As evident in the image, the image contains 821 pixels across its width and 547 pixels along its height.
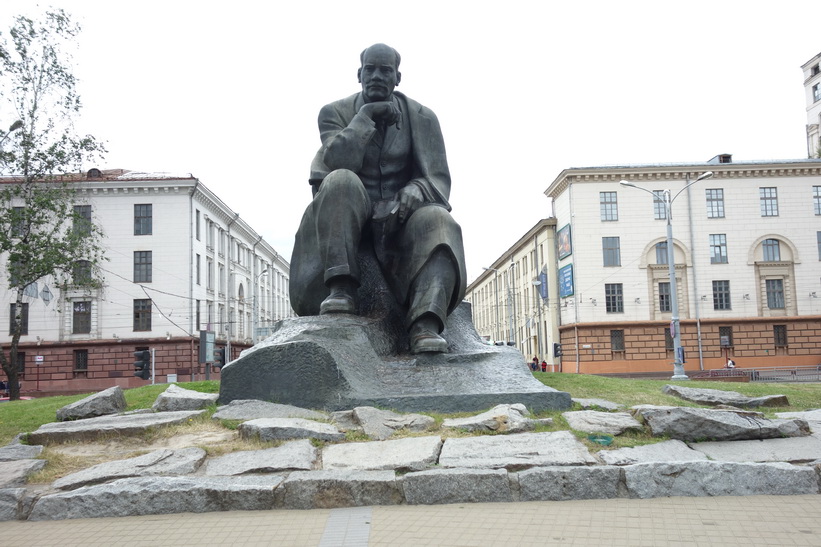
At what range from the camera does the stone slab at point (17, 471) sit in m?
3.93

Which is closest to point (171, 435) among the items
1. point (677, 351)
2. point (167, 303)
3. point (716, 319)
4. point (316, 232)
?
point (316, 232)

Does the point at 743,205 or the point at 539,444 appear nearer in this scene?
the point at 539,444

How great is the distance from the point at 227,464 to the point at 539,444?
172 centimetres

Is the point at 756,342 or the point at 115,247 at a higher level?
the point at 115,247

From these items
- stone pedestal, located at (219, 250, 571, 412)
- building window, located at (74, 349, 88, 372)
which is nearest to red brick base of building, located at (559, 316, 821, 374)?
building window, located at (74, 349, 88, 372)

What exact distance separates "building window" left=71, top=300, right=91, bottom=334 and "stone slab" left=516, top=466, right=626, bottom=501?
126 ft

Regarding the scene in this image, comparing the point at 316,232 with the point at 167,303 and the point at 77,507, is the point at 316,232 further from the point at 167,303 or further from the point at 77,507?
the point at 167,303

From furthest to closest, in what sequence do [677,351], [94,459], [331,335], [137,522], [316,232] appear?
[677,351] < [316,232] < [331,335] < [94,459] < [137,522]

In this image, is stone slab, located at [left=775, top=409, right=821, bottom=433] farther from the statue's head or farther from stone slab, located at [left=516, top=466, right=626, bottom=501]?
the statue's head

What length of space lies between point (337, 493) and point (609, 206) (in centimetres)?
4041

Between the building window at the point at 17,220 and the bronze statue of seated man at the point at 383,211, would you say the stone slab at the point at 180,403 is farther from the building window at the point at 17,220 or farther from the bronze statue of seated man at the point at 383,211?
the building window at the point at 17,220

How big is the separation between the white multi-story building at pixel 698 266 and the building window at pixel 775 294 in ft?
0.18

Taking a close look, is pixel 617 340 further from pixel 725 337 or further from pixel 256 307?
pixel 256 307

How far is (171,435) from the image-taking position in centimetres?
489
